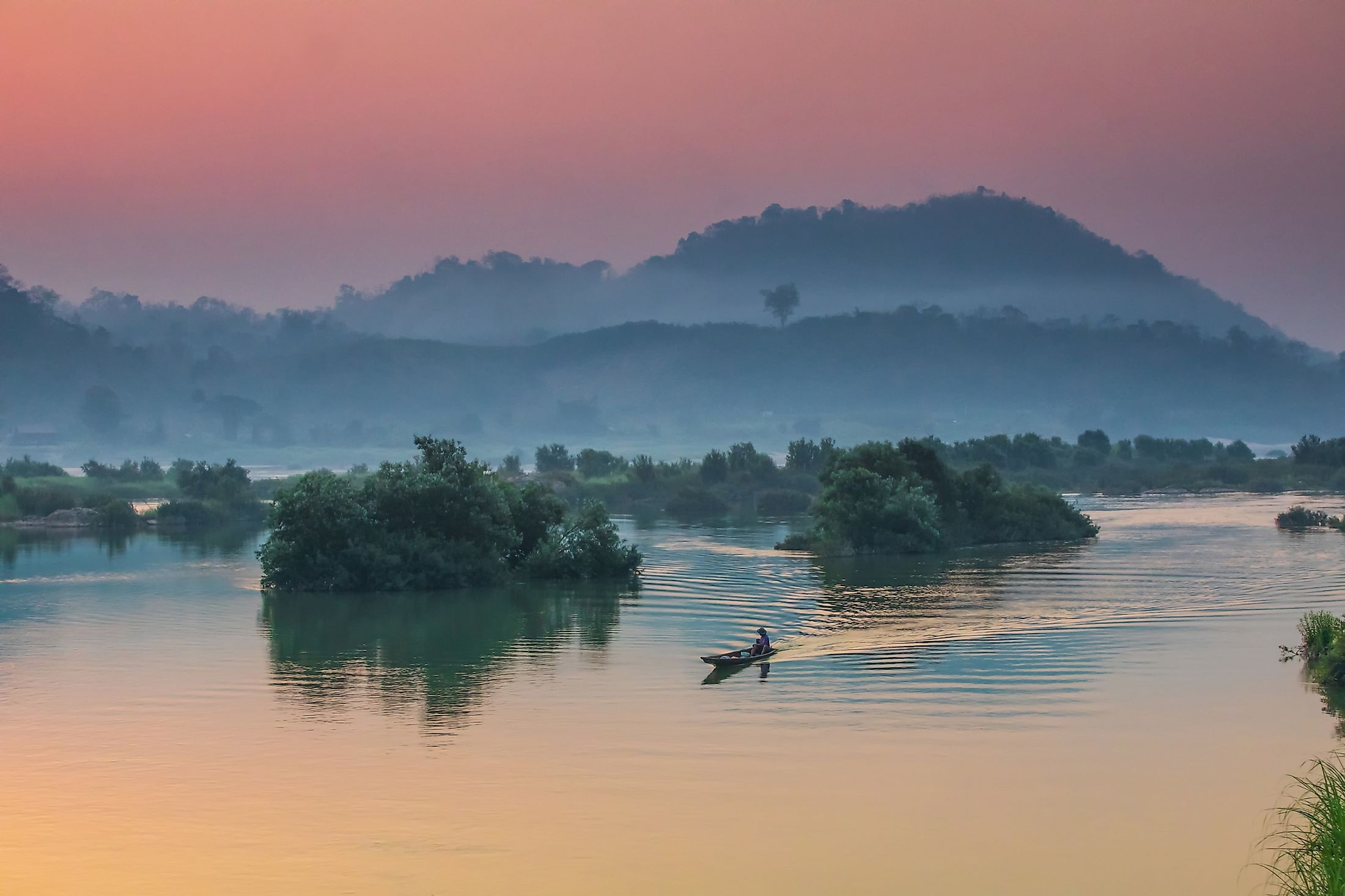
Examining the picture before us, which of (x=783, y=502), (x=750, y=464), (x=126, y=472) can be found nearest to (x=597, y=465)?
(x=750, y=464)

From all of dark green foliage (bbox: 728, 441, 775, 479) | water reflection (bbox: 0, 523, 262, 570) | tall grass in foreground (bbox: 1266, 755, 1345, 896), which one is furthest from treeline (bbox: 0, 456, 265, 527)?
tall grass in foreground (bbox: 1266, 755, 1345, 896)

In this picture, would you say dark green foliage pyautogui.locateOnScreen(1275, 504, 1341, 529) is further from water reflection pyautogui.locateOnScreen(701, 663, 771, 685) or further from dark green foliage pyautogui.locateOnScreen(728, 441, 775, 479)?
dark green foliage pyautogui.locateOnScreen(728, 441, 775, 479)

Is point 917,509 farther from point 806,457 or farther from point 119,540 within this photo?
point 806,457

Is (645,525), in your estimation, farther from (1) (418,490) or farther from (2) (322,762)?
(2) (322,762)

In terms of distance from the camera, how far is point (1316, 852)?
20672 millimetres

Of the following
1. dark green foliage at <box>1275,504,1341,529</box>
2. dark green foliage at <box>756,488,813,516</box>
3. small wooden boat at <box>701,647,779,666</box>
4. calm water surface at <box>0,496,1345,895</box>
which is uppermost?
dark green foliage at <box>756,488,813,516</box>

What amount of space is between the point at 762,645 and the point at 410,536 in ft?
83.9

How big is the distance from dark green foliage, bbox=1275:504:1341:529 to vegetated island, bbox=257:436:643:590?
51000mm

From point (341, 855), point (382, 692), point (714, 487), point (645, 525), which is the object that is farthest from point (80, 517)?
point (341, 855)

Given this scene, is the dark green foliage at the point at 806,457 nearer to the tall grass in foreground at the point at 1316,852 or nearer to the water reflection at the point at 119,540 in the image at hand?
the water reflection at the point at 119,540

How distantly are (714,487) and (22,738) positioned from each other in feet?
377

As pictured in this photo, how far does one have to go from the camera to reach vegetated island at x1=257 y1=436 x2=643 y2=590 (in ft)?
202

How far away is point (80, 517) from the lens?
371 ft

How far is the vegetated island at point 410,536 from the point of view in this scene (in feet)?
202
